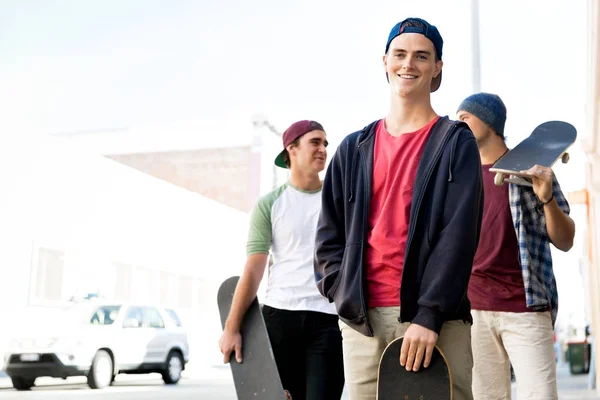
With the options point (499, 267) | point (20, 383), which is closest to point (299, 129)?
point (499, 267)

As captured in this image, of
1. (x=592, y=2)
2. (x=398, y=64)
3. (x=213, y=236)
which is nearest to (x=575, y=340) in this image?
(x=592, y=2)

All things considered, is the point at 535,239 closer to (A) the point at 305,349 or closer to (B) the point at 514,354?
(B) the point at 514,354

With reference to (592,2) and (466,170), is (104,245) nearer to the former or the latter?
(592,2)

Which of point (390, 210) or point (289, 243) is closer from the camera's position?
point (390, 210)

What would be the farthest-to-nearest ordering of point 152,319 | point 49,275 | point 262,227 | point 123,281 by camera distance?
1. point 123,281
2. point 49,275
3. point 152,319
4. point 262,227

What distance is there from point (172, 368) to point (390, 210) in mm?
16557

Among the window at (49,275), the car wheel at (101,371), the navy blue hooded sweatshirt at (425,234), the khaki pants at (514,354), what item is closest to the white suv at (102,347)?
the car wheel at (101,371)


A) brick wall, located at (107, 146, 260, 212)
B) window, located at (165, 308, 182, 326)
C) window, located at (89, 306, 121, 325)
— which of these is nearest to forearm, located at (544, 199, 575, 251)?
window, located at (89, 306, 121, 325)

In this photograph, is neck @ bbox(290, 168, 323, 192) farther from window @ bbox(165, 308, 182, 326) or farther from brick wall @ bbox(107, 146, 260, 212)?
brick wall @ bbox(107, 146, 260, 212)

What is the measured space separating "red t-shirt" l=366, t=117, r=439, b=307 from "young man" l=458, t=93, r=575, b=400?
1020mm

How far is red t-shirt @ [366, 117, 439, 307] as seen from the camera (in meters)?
2.50

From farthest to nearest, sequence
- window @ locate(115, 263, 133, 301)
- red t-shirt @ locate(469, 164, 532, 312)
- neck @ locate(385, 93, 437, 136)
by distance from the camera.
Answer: window @ locate(115, 263, 133, 301) < red t-shirt @ locate(469, 164, 532, 312) < neck @ locate(385, 93, 437, 136)

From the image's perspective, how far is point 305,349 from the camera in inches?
167

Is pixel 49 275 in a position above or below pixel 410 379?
above
